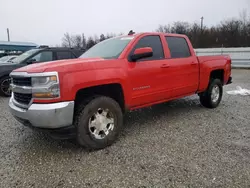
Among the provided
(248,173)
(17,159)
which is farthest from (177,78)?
(17,159)

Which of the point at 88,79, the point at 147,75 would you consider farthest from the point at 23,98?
the point at 147,75

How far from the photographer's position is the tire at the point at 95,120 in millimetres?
3059

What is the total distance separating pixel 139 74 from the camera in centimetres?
367

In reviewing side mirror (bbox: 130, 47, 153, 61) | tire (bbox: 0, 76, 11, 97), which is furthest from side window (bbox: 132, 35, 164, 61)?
tire (bbox: 0, 76, 11, 97)

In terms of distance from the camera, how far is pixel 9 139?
3.74 meters

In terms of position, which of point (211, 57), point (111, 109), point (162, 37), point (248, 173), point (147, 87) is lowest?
point (248, 173)

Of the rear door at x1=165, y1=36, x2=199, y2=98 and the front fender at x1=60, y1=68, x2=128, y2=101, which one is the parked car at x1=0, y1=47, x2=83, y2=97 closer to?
the rear door at x1=165, y1=36, x2=199, y2=98

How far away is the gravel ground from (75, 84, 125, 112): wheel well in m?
0.74

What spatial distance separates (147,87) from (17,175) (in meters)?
2.44

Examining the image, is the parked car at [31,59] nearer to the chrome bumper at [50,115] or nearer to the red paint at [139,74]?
the red paint at [139,74]

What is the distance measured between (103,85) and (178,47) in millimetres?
2268

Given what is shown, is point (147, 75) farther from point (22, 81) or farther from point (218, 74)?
point (218, 74)

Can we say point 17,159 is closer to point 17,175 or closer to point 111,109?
point 17,175

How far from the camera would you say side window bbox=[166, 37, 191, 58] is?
4.52 meters
